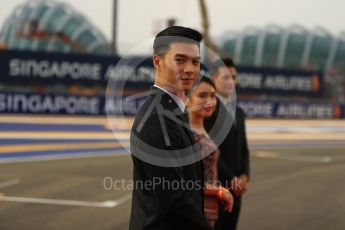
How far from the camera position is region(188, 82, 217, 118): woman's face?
4.35 metres

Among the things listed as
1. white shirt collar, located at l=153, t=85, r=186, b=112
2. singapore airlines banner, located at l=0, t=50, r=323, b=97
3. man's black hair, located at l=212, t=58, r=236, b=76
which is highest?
white shirt collar, located at l=153, t=85, r=186, b=112

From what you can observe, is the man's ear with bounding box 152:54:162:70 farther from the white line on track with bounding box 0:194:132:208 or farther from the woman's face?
the white line on track with bounding box 0:194:132:208

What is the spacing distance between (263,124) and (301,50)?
78587mm

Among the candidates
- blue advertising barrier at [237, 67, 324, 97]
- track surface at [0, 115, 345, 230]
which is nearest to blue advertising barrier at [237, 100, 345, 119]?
blue advertising barrier at [237, 67, 324, 97]

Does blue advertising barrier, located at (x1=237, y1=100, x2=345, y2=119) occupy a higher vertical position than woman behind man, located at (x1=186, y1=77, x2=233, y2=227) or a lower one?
lower

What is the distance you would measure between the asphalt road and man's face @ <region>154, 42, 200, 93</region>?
5.24 m

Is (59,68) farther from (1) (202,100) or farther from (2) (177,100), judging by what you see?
(2) (177,100)

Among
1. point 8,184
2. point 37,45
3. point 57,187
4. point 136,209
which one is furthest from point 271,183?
point 37,45

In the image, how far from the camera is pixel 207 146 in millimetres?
4035

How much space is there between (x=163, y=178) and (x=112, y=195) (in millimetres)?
7595

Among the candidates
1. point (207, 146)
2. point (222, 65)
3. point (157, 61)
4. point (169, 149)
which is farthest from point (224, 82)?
point (169, 149)

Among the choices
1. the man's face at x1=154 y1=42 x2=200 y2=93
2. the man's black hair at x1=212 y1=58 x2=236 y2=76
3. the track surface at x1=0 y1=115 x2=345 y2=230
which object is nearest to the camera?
the man's face at x1=154 y1=42 x2=200 y2=93

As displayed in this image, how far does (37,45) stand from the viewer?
80375 millimetres

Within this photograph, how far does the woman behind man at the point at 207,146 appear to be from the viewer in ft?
12.6
